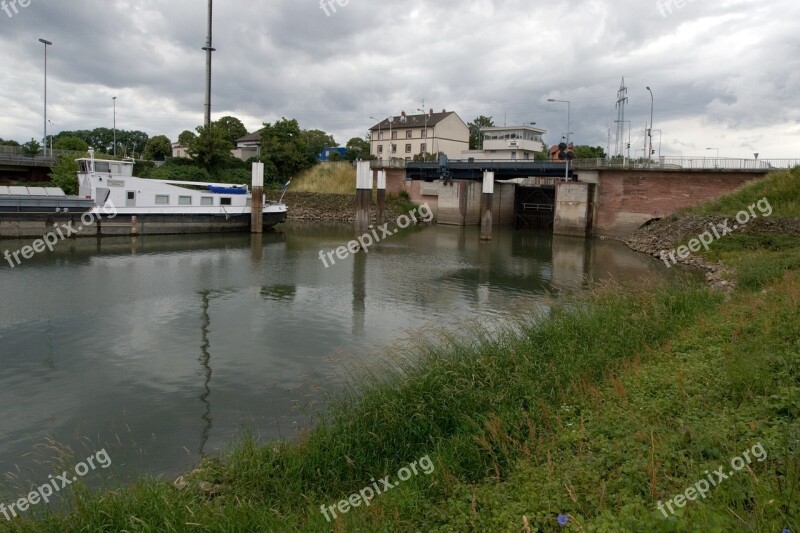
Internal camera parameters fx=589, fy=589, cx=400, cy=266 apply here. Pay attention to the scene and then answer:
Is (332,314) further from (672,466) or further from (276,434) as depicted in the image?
(672,466)

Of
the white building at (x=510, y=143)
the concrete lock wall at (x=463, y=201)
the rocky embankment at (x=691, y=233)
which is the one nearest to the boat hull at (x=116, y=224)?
the concrete lock wall at (x=463, y=201)

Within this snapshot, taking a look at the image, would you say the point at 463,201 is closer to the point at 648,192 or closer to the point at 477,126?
the point at 648,192

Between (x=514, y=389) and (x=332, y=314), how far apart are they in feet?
35.0

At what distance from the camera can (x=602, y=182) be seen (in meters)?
48.8

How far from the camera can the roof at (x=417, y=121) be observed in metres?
82.7

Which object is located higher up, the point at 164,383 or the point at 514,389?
the point at 514,389

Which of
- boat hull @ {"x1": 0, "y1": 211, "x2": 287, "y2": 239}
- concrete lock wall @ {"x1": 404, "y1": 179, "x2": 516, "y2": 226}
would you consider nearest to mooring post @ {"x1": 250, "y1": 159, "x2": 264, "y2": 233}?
boat hull @ {"x1": 0, "y1": 211, "x2": 287, "y2": 239}

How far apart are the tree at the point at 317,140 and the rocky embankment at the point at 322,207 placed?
16.9 m

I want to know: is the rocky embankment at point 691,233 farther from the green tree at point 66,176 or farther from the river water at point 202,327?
the green tree at point 66,176

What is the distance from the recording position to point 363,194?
144ft

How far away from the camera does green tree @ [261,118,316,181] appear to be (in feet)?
223

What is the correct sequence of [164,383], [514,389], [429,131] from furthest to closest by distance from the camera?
[429,131]
[164,383]
[514,389]

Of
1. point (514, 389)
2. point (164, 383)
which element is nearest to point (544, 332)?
point (514, 389)

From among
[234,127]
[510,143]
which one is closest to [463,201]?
[510,143]
